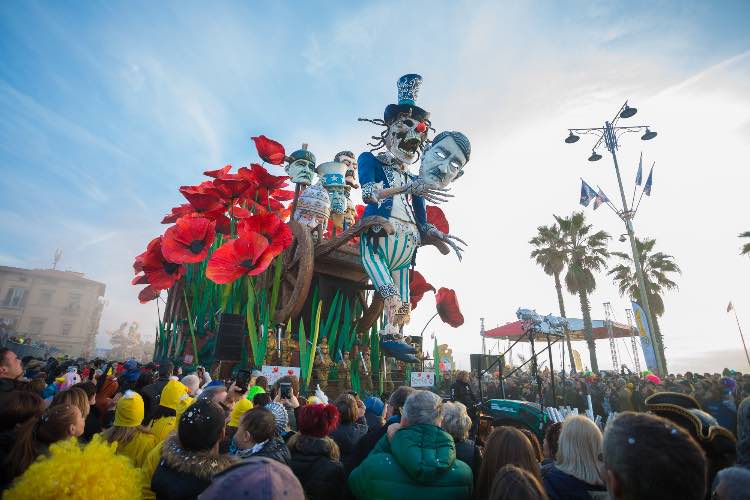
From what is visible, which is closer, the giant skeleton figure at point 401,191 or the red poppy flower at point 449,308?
the giant skeleton figure at point 401,191

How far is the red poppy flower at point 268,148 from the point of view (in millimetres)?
10977

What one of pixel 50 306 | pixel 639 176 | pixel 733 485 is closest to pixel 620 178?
pixel 639 176

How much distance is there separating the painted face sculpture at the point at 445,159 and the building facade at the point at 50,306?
53510 millimetres

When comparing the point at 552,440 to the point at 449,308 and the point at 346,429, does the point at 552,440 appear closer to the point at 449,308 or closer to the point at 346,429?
the point at 346,429

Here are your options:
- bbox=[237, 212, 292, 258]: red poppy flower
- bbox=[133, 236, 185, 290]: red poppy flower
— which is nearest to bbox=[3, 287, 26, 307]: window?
bbox=[133, 236, 185, 290]: red poppy flower

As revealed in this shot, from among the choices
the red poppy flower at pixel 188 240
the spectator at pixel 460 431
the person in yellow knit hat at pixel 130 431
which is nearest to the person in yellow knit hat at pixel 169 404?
the person in yellow knit hat at pixel 130 431

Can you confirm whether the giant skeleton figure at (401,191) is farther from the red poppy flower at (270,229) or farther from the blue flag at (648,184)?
the blue flag at (648,184)

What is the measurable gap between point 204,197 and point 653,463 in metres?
10.2

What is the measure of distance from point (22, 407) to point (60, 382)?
3676 millimetres

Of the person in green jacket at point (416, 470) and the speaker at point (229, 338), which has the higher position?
the speaker at point (229, 338)

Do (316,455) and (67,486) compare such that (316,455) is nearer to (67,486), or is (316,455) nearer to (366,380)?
(67,486)

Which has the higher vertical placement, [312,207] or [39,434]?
[312,207]

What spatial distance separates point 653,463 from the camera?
3.55 feet

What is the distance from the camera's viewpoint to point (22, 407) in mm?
2086
